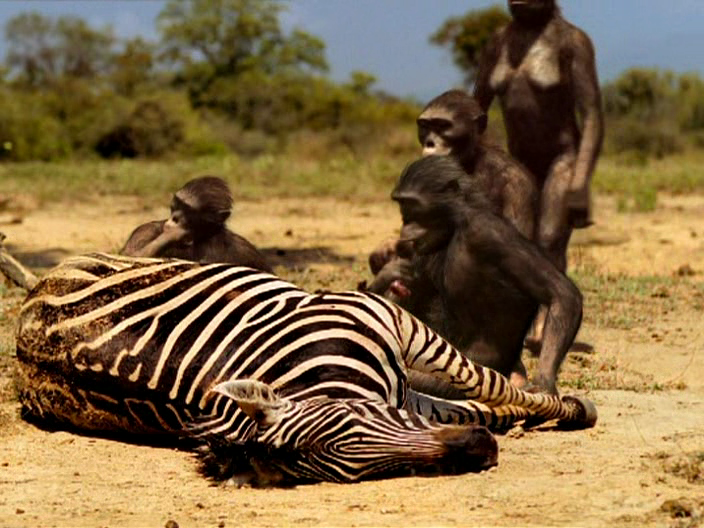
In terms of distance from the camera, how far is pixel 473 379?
5430mm

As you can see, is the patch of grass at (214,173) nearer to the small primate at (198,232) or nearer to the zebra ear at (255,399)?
the small primate at (198,232)

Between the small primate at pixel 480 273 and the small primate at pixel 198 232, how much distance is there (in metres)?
1.27

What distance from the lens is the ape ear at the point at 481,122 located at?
709cm

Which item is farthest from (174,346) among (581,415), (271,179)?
(271,179)

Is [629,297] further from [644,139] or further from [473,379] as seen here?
[644,139]

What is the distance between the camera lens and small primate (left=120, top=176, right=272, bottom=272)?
7.33m

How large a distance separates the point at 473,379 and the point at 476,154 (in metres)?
1.94

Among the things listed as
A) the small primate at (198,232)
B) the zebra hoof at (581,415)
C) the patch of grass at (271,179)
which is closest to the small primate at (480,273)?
the zebra hoof at (581,415)

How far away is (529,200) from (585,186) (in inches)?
38.4

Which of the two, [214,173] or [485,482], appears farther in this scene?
[214,173]

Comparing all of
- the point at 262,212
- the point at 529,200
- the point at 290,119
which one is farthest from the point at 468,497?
the point at 290,119

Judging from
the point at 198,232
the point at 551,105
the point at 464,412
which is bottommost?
the point at 464,412

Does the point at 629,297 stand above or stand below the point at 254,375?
below

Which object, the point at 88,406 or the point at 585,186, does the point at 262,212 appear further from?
the point at 88,406
